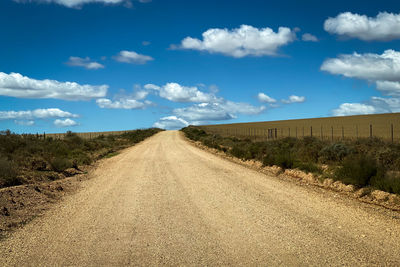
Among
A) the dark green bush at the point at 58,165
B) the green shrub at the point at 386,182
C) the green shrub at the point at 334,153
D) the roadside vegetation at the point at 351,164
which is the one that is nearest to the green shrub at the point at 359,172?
the roadside vegetation at the point at 351,164

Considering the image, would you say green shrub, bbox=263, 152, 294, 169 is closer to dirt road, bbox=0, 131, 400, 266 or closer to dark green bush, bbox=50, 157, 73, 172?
dirt road, bbox=0, 131, 400, 266

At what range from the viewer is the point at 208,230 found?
259 inches

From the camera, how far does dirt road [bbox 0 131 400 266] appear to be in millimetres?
5219

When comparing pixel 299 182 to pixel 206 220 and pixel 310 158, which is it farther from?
pixel 206 220

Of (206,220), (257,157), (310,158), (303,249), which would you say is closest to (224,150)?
(257,157)

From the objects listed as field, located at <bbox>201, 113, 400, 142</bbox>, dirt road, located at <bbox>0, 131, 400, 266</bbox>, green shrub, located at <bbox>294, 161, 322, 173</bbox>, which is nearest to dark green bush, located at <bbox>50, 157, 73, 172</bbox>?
dirt road, located at <bbox>0, 131, 400, 266</bbox>

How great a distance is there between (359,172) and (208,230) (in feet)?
23.2

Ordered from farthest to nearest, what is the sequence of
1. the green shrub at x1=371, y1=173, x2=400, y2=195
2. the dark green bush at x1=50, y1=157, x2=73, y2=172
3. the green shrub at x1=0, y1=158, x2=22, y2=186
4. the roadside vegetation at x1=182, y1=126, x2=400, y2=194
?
the dark green bush at x1=50, y1=157, x2=73, y2=172
the green shrub at x1=0, y1=158, x2=22, y2=186
the roadside vegetation at x1=182, y1=126, x2=400, y2=194
the green shrub at x1=371, y1=173, x2=400, y2=195

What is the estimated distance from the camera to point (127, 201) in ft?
31.0

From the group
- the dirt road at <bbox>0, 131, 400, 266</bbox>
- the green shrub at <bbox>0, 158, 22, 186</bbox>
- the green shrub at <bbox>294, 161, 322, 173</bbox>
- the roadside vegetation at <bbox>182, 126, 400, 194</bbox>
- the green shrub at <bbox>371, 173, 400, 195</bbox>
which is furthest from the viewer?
the green shrub at <bbox>294, 161, 322, 173</bbox>

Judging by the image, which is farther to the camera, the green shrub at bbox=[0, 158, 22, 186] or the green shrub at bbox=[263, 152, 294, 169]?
the green shrub at bbox=[263, 152, 294, 169]

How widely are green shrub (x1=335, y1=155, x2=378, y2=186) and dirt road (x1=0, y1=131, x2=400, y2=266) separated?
124 centimetres

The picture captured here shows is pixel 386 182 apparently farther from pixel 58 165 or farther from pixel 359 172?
pixel 58 165

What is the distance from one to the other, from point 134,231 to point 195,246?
1.54 meters
